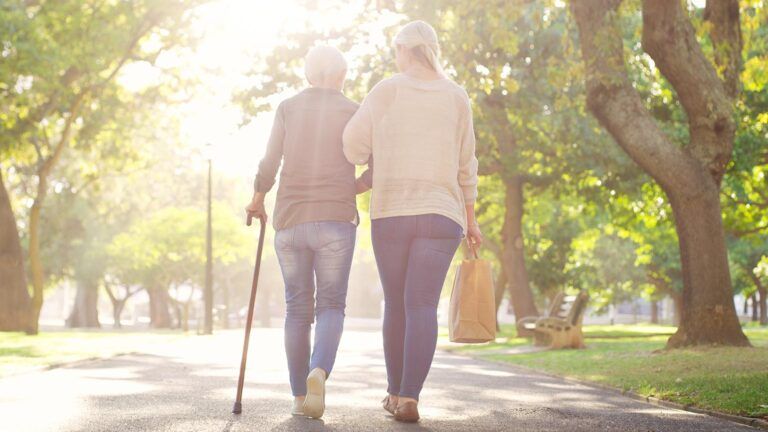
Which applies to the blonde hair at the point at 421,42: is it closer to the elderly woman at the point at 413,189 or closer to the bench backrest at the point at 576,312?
the elderly woman at the point at 413,189

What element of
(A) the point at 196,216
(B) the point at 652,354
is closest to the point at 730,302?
(B) the point at 652,354

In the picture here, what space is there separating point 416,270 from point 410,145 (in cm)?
69

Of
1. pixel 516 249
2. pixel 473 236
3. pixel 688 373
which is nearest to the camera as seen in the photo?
pixel 473 236

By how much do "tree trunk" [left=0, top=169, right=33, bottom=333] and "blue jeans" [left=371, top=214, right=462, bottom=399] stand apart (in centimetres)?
2259

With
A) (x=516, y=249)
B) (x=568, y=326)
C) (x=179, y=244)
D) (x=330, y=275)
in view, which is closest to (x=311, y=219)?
(x=330, y=275)

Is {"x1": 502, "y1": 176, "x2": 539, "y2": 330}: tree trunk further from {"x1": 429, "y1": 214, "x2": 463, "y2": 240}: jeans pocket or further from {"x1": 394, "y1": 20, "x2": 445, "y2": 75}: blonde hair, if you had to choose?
{"x1": 429, "y1": 214, "x2": 463, "y2": 240}: jeans pocket

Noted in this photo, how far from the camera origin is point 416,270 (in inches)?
229

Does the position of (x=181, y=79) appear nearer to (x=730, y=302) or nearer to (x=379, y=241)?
(x=730, y=302)

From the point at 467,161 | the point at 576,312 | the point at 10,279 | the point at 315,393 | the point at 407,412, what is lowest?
the point at 407,412

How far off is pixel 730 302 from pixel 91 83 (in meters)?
17.6

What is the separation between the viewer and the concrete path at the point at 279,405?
5.86 metres

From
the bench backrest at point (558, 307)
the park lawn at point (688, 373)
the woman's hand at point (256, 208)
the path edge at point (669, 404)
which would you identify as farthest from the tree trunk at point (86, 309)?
the woman's hand at point (256, 208)

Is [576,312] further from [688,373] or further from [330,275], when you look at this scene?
[330,275]

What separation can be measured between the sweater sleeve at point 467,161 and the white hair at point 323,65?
2.69 feet
